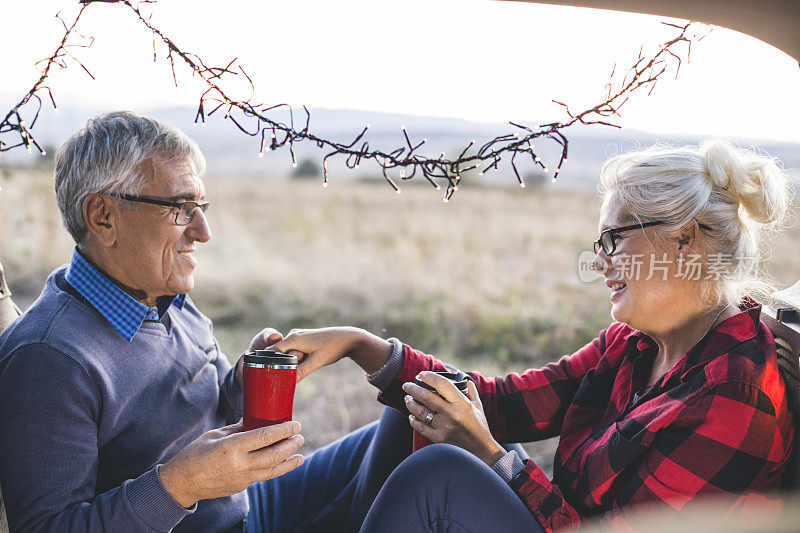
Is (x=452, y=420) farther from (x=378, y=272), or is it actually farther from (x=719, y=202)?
(x=378, y=272)

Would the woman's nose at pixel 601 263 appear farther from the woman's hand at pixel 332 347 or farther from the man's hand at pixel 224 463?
the man's hand at pixel 224 463

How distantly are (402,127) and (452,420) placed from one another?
777 mm

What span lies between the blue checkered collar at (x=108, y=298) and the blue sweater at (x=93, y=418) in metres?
0.02

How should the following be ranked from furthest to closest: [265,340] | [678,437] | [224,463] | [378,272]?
[378,272] → [265,340] → [678,437] → [224,463]

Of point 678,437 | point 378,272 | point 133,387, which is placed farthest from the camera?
point 378,272

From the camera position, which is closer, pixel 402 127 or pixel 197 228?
pixel 402 127

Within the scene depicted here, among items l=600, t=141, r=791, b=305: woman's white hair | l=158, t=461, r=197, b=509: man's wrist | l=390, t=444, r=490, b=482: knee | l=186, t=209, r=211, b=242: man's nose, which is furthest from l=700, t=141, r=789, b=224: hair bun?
l=158, t=461, r=197, b=509: man's wrist

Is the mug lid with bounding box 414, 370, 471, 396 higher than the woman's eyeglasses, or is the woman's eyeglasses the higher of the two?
the woman's eyeglasses

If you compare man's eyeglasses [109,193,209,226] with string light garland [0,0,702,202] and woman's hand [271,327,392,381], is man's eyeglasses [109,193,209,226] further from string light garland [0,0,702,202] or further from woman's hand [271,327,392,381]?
woman's hand [271,327,392,381]

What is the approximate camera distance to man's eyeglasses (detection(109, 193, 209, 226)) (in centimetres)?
177

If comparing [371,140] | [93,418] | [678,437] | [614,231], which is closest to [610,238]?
[614,231]

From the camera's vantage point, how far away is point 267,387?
1521 mm

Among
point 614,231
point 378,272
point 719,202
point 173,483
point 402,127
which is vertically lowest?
point 378,272

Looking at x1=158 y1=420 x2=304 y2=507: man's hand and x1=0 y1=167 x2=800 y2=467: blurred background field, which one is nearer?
x1=158 y1=420 x2=304 y2=507: man's hand
